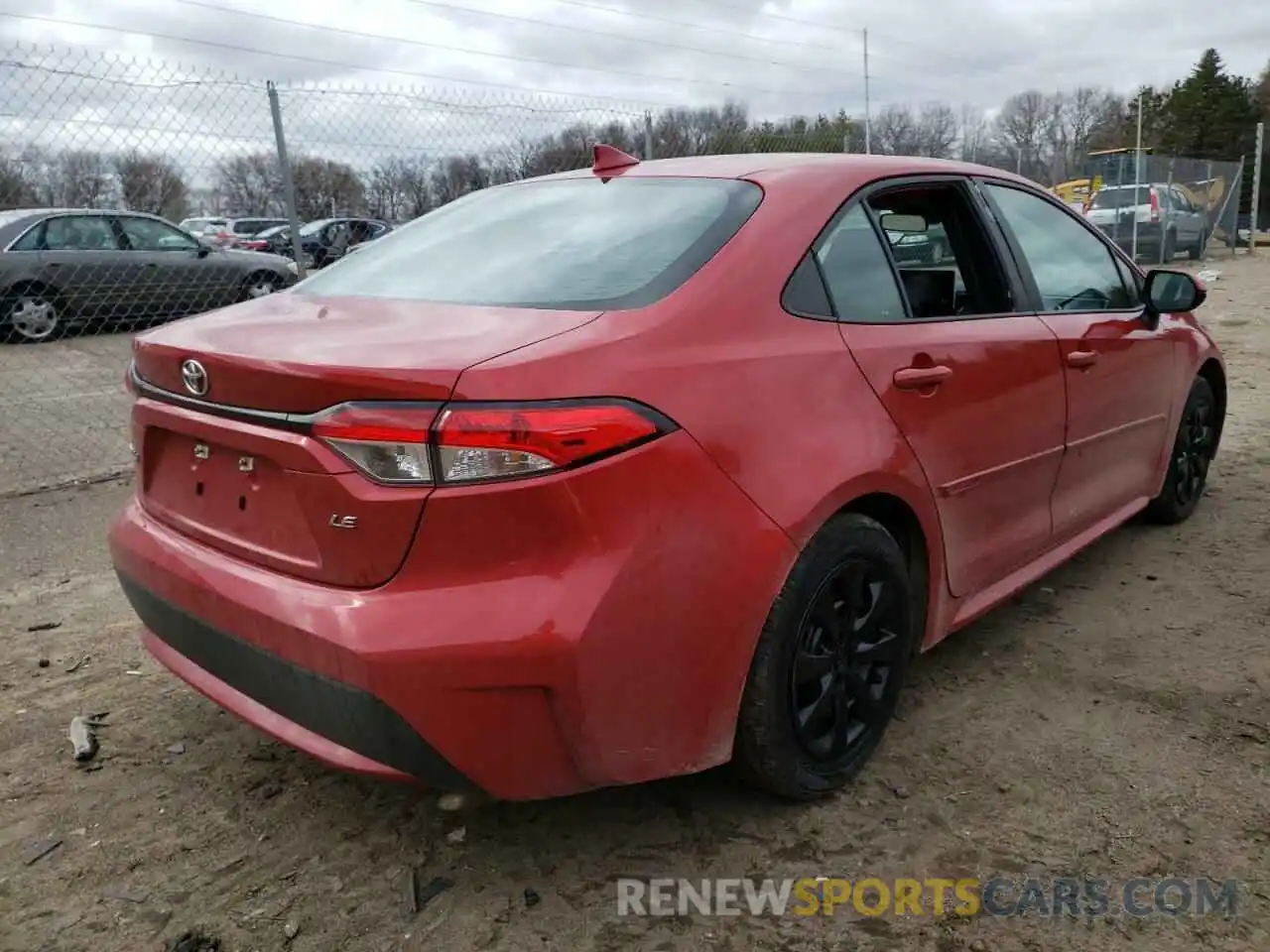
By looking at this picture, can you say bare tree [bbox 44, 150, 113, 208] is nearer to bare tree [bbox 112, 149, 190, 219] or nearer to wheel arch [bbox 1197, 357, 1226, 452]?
bare tree [bbox 112, 149, 190, 219]

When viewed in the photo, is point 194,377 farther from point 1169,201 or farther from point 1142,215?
point 1169,201

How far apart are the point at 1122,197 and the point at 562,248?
18.4 metres

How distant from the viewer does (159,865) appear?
2.32m

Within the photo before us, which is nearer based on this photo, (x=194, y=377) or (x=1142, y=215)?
(x=194, y=377)

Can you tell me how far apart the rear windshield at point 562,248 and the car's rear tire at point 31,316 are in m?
8.01

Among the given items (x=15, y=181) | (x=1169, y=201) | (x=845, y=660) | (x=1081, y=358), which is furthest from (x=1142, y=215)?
(x=845, y=660)

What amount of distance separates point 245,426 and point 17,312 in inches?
353

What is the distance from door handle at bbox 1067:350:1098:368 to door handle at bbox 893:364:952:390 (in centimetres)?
81

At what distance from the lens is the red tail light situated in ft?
6.00

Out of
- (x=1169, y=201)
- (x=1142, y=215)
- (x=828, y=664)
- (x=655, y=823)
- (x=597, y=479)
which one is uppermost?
(x=1169, y=201)

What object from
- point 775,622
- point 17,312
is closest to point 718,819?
point 775,622

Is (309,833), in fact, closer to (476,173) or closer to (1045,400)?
(1045,400)

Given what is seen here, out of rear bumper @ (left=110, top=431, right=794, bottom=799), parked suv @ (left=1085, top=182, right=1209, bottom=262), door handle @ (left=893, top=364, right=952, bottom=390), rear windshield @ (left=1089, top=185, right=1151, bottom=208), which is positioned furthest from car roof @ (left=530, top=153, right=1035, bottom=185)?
rear windshield @ (left=1089, top=185, right=1151, bottom=208)

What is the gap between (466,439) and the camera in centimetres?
183
